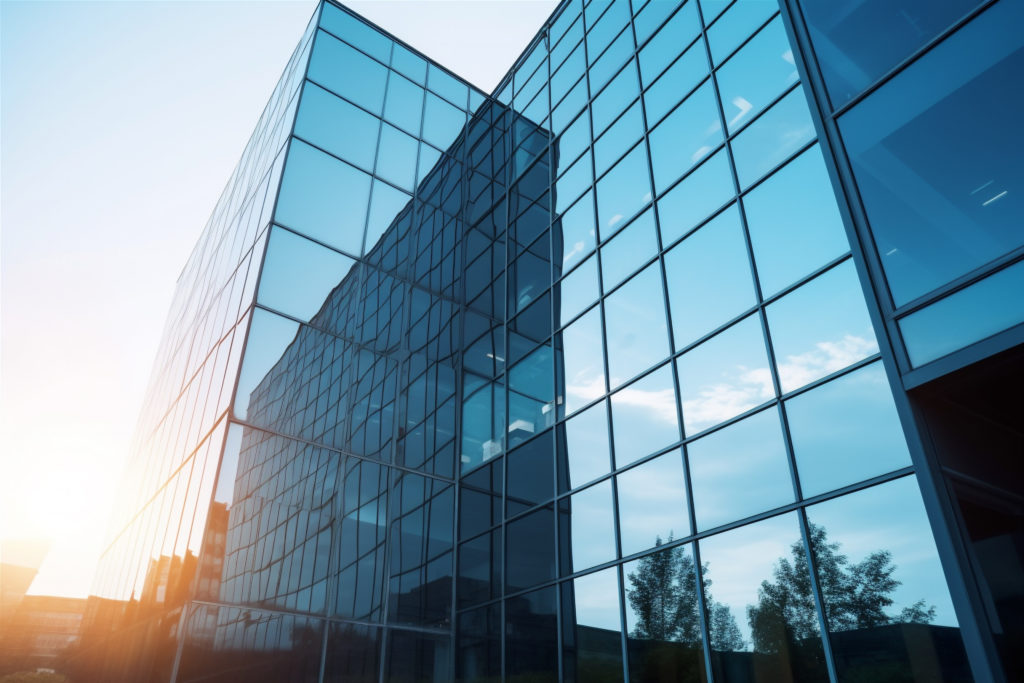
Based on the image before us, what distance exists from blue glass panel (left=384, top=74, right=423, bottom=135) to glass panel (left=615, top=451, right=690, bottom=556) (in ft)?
45.5

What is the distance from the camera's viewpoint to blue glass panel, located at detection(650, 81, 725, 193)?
12.8m

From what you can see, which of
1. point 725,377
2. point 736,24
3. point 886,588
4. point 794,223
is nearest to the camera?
point 886,588

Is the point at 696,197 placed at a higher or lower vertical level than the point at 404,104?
lower

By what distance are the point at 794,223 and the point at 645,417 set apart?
4038 mm

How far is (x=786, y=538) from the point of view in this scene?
29.2ft

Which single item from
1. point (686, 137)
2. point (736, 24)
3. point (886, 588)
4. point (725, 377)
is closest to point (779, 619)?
point (886, 588)

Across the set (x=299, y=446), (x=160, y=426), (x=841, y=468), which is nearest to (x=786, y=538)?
(x=841, y=468)

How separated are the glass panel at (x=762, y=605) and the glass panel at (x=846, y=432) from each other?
0.76 metres

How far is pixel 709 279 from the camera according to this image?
11633 mm

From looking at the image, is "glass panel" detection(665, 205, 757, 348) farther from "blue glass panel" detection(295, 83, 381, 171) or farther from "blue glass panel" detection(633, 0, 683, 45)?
"blue glass panel" detection(295, 83, 381, 171)

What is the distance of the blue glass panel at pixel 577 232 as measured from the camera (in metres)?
15.5

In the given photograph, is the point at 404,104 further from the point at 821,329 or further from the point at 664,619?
the point at 664,619

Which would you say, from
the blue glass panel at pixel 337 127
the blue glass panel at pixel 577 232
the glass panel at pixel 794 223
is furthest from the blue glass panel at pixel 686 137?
the blue glass panel at pixel 337 127

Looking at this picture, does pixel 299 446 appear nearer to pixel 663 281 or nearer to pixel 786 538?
pixel 663 281
